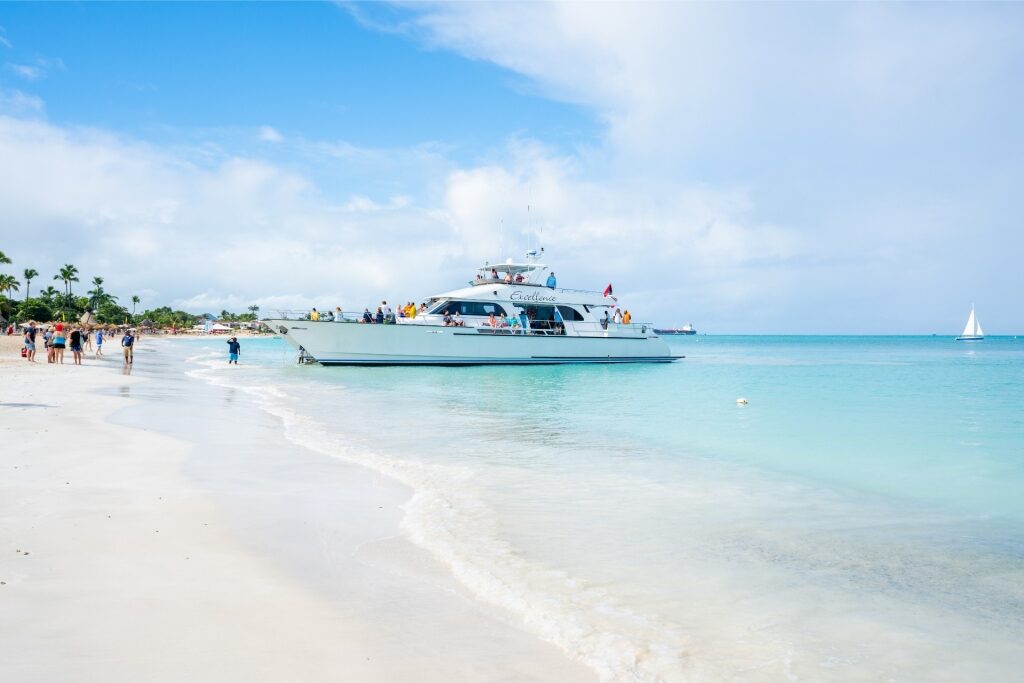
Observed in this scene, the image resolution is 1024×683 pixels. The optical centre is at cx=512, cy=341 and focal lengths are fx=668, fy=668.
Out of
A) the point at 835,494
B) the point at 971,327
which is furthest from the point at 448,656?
the point at 971,327

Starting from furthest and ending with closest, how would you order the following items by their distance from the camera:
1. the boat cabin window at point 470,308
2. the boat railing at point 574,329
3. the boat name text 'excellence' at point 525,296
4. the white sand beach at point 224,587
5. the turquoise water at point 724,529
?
the boat name text 'excellence' at point 525,296 → the boat railing at point 574,329 → the boat cabin window at point 470,308 → the turquoise water at point 724,529 → the white sand beach at point 224,587

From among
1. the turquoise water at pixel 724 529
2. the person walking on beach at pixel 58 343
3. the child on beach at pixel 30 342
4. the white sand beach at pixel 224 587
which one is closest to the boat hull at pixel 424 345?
the person walking on beach at pixel 58 343

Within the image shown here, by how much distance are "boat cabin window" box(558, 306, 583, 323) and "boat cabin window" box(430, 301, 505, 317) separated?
3917 millimetres

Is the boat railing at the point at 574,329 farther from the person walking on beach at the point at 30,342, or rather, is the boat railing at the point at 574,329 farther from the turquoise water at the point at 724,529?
the person walking on beach at the point at 30,342

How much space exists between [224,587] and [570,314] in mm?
30717

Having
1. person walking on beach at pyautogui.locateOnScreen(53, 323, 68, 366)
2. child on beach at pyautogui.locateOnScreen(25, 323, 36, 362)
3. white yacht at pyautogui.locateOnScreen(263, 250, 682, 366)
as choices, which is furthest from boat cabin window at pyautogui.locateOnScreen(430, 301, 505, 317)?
child on beach at pyautogui.locateOnScreen(25, 323, 36, 362)

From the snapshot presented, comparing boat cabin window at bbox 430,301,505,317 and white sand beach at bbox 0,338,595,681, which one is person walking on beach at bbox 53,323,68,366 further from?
white sand beach at bbox 0,338,595,681

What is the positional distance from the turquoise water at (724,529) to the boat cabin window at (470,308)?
561 inches

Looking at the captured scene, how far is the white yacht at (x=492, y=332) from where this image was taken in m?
28.4

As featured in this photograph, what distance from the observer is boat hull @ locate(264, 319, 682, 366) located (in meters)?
28.1

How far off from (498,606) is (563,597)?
489 millimetres

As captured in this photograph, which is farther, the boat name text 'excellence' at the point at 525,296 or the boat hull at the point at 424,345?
the boat name text 'excellence' at the point at 525,296

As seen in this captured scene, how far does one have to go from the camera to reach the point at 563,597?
14.9ft

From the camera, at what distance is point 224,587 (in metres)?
4.32
